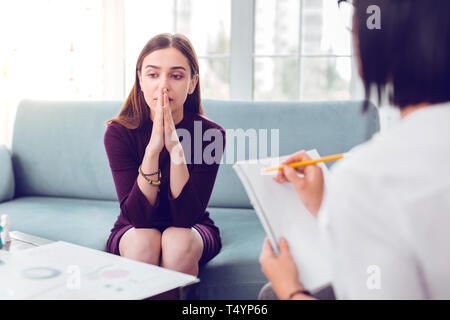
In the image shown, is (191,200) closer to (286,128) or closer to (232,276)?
(232,276)

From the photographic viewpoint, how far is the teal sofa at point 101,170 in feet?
5.07

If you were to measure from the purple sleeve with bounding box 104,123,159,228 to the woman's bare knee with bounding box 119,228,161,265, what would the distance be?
45 mm

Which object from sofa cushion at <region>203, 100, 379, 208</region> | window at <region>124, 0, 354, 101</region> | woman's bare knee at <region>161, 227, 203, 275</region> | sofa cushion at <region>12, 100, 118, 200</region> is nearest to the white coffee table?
woman's bare knee at <region>161, 227, 203, 275</region>

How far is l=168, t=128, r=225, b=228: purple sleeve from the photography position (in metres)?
1.40

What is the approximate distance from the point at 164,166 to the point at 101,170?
77 cm

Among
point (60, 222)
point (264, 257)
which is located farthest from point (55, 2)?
point (264, 257)

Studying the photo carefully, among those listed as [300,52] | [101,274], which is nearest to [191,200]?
[101,274]

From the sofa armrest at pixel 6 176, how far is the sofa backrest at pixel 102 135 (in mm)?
89

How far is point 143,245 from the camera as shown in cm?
133

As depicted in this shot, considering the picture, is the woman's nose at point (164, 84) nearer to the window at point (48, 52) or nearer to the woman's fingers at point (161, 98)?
the woman's fingers at point (161, 98)

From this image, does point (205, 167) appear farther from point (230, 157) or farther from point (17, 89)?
point (17, 89)

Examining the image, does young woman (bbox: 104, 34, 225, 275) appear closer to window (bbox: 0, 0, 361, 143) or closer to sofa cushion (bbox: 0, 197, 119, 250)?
sofa cushion (bbox: 0, 197, 119, 250)
